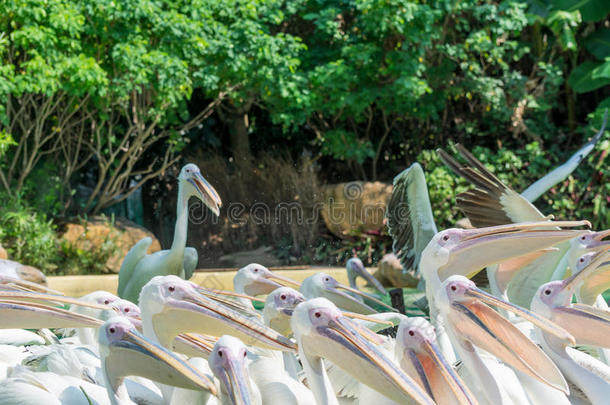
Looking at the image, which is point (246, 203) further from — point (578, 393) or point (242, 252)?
point (578, 393)

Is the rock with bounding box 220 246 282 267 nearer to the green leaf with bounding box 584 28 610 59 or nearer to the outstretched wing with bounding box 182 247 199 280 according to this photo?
the outstretched wing with bounding box 182 247 199 280

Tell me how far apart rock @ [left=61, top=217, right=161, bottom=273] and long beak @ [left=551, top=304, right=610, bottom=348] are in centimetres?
652

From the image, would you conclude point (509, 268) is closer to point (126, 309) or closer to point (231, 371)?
point (126, 309)

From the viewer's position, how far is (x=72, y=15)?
7.97 meters

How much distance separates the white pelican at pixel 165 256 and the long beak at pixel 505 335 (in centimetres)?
307

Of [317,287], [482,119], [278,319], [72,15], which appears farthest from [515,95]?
[278,319]

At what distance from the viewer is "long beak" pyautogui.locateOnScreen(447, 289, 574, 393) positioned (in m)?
2.77

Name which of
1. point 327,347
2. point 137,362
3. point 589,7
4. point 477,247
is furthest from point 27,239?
point 589,7

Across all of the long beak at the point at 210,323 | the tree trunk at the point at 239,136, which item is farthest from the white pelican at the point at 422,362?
the tree trunk at the point at 239,136

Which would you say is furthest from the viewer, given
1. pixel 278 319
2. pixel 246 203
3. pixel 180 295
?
pixel 246 203

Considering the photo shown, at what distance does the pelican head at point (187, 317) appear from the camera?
2895 mm

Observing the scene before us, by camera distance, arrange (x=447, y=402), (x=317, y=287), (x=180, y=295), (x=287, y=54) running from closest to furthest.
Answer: (x=447, y=402) → (x=180, y=295) → (x=317, y=287) → (x=287, y=54)

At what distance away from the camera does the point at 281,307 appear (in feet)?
12.1

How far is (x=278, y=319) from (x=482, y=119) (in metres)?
7.90
